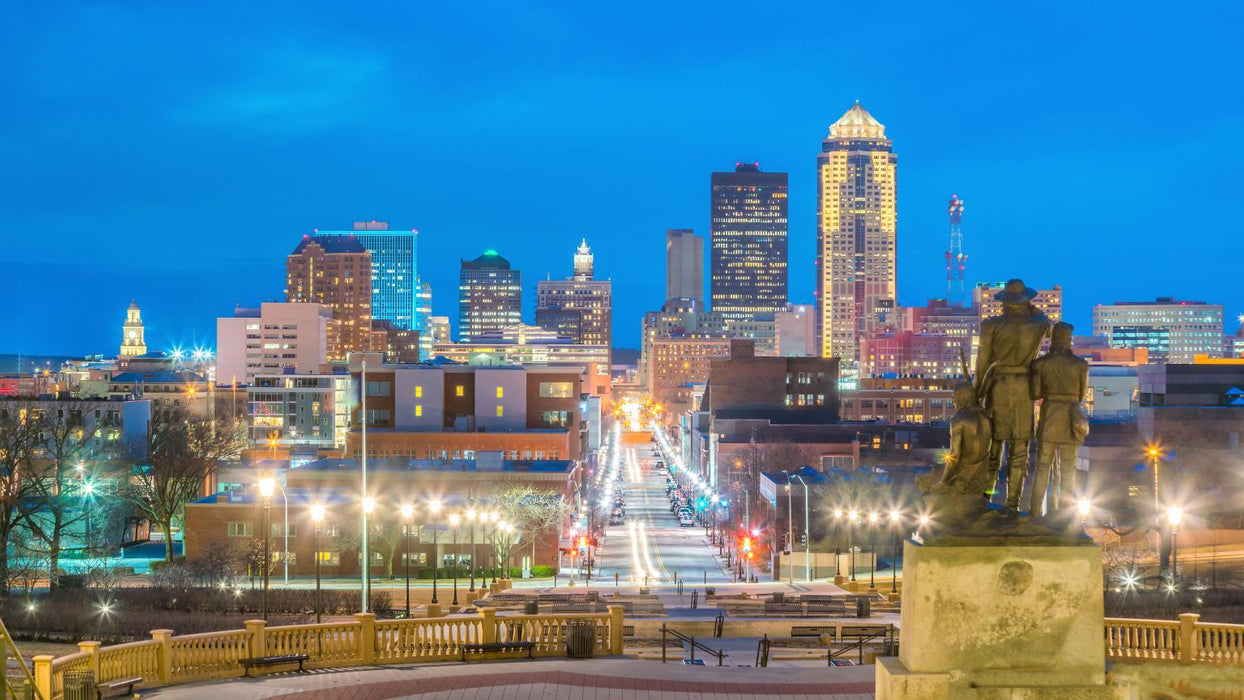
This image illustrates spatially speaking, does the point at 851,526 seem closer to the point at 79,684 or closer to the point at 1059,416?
the point at 1059,416

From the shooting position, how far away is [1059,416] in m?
18.1

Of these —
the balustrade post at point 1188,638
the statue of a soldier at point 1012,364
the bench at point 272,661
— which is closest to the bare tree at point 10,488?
the bench at point 272,661

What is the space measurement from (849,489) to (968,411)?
67.7m

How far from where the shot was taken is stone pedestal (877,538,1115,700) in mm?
16578

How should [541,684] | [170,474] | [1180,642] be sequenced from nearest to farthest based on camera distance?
1. [541,684]
2. [1180,642]
3. [170,474]

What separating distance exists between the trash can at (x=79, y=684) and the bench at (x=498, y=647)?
7.27 meters

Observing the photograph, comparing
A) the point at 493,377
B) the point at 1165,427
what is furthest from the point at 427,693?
the point at 493,377

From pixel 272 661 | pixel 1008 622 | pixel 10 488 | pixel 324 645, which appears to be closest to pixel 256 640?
pixel 272 661

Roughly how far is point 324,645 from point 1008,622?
552 inches

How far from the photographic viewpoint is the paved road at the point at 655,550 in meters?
81.6

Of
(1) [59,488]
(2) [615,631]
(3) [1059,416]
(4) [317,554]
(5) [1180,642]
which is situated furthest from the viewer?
(1) [59,488]

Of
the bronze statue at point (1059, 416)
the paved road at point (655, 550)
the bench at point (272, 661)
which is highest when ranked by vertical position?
the bronze statue at point (1059, 416)

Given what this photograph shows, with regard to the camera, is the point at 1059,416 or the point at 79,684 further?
the point at 79,684

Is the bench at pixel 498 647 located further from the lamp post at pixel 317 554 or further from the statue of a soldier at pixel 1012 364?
the statue of a soldier at pixel 1012 364
